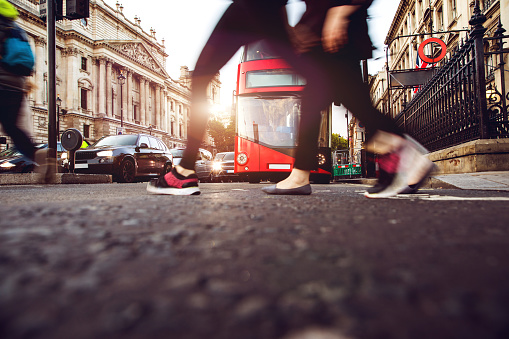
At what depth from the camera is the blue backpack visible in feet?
13.5

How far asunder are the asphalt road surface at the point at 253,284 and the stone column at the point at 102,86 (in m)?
48.0

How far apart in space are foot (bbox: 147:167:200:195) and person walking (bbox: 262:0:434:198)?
965 millimetres

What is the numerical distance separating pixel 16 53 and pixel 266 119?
679 centimetres

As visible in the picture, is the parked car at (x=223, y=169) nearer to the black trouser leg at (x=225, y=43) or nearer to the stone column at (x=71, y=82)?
the black trouser leg at (x=225, y=43)

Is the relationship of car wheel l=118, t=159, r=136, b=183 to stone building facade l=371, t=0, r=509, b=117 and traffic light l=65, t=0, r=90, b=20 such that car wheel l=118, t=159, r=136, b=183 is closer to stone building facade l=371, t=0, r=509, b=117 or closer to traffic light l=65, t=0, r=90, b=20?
traffic light l=65, t=0, r=90, b=20

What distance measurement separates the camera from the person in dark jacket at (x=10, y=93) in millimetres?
4129

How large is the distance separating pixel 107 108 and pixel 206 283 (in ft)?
Result: 164

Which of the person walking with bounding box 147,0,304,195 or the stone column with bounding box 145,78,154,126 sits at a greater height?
the stone column with bounding box 145,78,154,126

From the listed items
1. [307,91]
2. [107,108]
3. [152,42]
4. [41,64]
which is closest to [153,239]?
[307,91]

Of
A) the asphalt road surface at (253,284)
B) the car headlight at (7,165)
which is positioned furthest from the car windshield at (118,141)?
the asphalt road surface at (253,284)

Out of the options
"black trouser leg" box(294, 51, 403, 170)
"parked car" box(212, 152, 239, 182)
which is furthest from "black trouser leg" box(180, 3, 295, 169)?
"parked car" box(212, 152, 239, 182)

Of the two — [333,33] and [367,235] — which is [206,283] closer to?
[367,235]

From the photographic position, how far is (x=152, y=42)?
5859 cm

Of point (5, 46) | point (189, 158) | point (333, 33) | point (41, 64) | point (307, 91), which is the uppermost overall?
point (41, 64)
